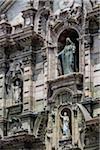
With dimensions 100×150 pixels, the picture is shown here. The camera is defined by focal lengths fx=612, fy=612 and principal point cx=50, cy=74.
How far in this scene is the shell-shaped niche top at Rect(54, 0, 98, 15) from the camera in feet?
74.1

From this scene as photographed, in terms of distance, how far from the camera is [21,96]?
2383cm

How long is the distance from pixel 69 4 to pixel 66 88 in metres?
3.40

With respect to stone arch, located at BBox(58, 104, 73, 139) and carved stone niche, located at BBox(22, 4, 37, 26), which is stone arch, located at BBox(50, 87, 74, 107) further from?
carved stone niche, located at BBox(22, 4, 37, 26)

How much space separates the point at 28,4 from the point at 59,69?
3.20m

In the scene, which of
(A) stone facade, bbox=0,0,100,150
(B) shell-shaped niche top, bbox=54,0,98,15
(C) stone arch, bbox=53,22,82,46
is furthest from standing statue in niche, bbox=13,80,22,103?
(B) shell-shaped niche top, bbox=54,0,98,15

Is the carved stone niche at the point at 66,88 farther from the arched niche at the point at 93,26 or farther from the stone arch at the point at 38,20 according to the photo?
the stone arch at the point at 38,20

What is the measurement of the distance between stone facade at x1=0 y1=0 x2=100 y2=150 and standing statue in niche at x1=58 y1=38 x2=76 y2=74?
0.04m

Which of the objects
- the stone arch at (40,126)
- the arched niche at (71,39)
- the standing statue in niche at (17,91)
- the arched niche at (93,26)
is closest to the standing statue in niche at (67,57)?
the arched niche at (71,39)

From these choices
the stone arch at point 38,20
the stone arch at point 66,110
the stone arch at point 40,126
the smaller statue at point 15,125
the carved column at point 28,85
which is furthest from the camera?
the stone arch at point 38,20

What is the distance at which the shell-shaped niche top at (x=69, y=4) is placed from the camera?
22578 mm

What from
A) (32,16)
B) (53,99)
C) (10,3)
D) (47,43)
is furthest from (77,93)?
(10,3)

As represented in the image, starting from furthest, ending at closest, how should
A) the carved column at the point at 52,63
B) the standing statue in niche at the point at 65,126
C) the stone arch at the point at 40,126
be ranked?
the carved column at the point at 52,63, the stone arch at the point at 40,126, the standing statue in niche at the point at 65,126

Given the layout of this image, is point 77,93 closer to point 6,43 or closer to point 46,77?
point 46,77

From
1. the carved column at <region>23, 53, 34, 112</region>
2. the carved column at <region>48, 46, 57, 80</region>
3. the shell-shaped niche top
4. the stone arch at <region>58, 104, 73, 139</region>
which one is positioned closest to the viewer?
the stone arch at <region>58, 104, 73, 139</region>
